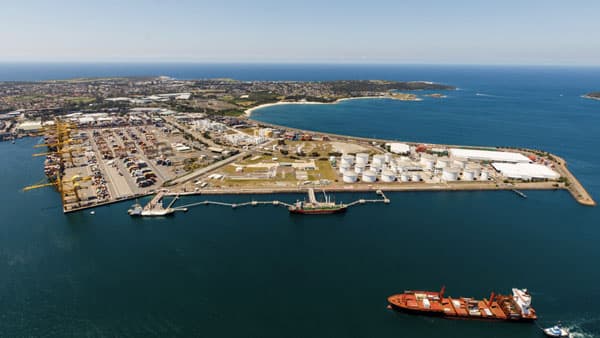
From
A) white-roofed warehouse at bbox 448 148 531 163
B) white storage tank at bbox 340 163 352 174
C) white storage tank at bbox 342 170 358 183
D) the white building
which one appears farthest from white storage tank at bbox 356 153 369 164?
white-roofed warehouse at bbox 448 148 531 163

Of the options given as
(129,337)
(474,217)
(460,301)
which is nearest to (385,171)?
(474,217)

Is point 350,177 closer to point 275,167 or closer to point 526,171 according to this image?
point 275,167

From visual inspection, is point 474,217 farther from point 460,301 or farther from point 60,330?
point 60,330

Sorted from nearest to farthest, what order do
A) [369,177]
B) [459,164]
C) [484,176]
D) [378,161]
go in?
1. [369,177]
2. [484,176]
3. [459,164]
4. [378,161]

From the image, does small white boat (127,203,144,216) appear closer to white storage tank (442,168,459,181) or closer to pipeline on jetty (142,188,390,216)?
pipeline on jetty (142,188,390,216)

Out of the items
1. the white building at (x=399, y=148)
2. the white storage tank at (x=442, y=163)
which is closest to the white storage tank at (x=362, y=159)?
the white building at (x=399, y=148)

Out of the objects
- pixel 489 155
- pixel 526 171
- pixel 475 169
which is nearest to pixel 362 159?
pixel 475 169
